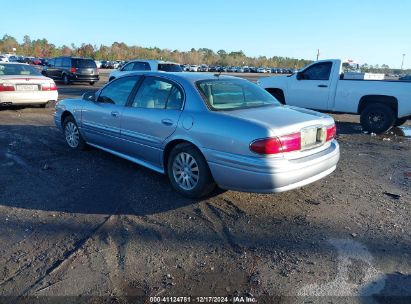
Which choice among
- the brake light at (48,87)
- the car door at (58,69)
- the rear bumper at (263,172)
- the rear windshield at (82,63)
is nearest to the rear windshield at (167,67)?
the brake light at (48,87)

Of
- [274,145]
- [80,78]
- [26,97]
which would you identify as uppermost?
[80,78]

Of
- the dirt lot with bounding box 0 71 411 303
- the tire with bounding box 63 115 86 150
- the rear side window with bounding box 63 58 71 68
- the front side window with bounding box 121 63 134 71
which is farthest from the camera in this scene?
the rear side window with bounding box 63 58 71 68

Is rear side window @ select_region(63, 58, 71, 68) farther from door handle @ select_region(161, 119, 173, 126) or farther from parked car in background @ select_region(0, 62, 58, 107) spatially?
door handle @ select_region(161, 119, 173, 126)

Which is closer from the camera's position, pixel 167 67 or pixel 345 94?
pixel 345 94

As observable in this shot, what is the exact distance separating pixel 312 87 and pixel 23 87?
842 cm

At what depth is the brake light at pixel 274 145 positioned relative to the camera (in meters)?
3.89

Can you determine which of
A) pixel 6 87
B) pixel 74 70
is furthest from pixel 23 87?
pixel 74 70

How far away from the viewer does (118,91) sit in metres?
5.77

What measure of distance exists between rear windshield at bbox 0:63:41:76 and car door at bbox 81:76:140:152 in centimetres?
623

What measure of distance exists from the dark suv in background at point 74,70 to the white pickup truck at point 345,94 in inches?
564

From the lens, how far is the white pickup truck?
947 centimetres

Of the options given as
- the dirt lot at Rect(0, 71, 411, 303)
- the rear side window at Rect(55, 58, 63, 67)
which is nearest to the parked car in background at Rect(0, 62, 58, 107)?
the dirt lot at Rect(0, 71, 411, 303)

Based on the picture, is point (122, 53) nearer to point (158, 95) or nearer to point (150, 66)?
point (150, 66)

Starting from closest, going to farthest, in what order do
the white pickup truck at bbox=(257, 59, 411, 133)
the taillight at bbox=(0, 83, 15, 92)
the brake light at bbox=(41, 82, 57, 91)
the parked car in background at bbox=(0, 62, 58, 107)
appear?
the white pickup truck at bbox=(257, 59, 411, 133), the taillight at bbox=(0, 83, 15, 92), the parked car in background at bbox=(0, 62, 58, 107), the brake light at bbox=(41, 82, 57, 91)
